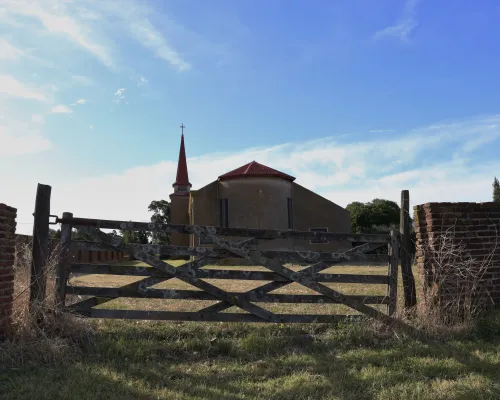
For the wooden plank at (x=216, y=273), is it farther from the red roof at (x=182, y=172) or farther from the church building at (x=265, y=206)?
the red roof at (x=182, y=172)

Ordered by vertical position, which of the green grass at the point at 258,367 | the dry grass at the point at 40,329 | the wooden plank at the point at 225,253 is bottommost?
the green grass at the point at 258,367

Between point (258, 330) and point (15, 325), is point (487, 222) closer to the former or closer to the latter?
point (258, 330)

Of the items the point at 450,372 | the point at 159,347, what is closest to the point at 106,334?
the point at 159,347

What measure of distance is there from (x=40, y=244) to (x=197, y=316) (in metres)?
2.30

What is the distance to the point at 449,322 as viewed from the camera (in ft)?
19.0

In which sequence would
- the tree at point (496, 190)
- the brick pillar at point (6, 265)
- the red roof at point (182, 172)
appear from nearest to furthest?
1. the brick pillar at point (6, 265)
2. the red roof at point (182, 172)
3. the tree at point (496, 190)

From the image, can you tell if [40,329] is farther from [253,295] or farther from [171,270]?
[253,295]

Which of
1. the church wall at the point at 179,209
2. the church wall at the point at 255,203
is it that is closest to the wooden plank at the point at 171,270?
the church wall at the point at 255,203

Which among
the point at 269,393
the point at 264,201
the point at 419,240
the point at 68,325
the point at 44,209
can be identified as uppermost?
the point at 264,201

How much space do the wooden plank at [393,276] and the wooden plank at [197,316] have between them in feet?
1.79

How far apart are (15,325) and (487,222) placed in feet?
22.0

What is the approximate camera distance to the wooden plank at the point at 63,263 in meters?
5.41

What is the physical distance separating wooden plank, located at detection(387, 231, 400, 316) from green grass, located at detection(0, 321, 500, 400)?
659mm

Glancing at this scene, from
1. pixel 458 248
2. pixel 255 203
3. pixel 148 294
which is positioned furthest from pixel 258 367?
pixel 255 203
